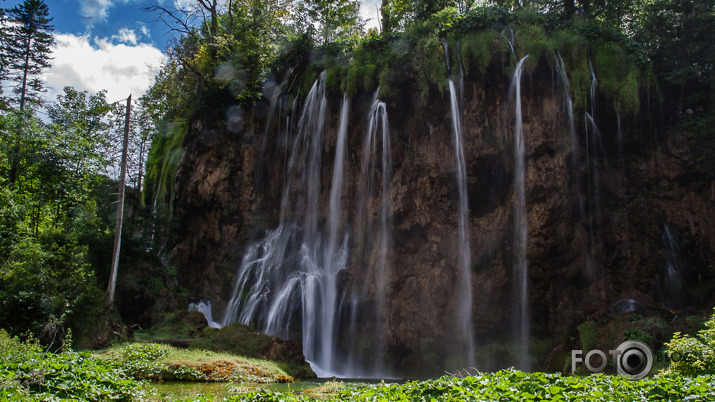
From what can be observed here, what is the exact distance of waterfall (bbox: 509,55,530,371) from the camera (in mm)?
19359

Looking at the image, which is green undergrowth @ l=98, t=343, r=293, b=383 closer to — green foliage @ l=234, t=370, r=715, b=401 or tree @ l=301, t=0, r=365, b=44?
green foliage @ l=234, t=370, r=715, b=401

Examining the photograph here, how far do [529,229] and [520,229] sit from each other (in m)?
0.37

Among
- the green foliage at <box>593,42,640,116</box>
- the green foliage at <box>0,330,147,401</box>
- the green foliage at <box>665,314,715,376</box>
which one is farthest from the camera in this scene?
the green foliage at <box>593,42,640,116</box>

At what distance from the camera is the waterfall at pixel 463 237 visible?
20.0 meters

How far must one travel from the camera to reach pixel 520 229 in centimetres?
2027

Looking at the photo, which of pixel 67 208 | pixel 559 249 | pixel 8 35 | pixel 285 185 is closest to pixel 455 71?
pixel 559 249

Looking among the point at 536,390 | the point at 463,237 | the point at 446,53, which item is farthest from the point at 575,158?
the point at 536,390

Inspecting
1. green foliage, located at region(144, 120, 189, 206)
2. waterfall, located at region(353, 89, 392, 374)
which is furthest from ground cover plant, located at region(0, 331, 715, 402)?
green foliage, located at region(144, 120, 189, 206)

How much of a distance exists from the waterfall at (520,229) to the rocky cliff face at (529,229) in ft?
0.77

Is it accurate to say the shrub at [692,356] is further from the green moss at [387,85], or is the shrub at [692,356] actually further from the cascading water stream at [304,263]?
the green moss at [387,85]

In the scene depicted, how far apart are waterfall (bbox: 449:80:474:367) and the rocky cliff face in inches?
8.7

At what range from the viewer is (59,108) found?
29.0 m

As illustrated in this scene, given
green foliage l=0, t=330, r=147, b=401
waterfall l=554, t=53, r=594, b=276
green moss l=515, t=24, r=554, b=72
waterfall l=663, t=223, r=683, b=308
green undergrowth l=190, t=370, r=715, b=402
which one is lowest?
green foliage l=0, t=330, r=147, b=401

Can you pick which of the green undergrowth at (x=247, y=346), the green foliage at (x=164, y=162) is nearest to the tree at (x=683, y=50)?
the green undergrowth at (x=247, y=346)
